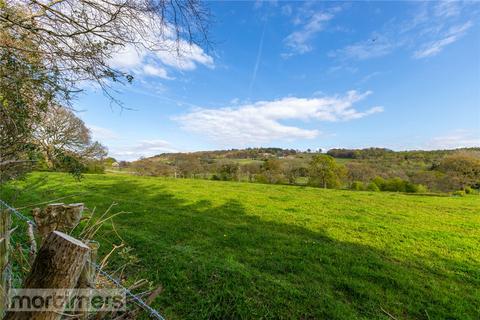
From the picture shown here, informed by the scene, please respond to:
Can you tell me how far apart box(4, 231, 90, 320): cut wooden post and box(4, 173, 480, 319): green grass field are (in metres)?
1.47

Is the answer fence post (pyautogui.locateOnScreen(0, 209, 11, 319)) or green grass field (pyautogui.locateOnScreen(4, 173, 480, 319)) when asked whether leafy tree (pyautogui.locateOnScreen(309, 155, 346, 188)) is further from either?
fence post (pyautogui.locateOnScreen(0, 209, 11, 319))

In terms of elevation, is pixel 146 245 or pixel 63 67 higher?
pixel 63 67

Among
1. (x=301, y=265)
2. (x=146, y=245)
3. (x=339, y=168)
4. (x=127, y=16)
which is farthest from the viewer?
(x=339, y=168)

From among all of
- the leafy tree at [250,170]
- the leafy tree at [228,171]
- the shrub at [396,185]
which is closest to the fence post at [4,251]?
the leafy tree at [228,171]

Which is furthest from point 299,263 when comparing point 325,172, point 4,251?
point 325,172

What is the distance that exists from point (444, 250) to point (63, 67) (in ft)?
31.1

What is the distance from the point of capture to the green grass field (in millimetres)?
3719

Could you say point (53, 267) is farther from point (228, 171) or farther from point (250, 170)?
point (250, 170)

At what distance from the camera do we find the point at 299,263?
4.97 metres

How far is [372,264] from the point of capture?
16.7ft

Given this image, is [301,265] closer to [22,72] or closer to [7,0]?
[22,72]

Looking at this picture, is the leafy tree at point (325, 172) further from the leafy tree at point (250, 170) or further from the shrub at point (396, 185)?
the leafy tree at point (250, 170)

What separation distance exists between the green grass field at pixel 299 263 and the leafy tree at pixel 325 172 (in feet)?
71.9

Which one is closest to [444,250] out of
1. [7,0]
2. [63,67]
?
[63,67]
